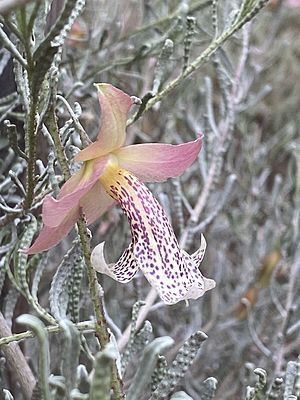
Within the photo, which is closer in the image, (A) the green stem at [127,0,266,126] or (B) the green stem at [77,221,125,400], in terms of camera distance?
(B) the green stem at [77,221,125,400]

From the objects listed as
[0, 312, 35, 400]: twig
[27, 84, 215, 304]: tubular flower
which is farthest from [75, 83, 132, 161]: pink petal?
Answer: [0, 312, 35, 400]: twig

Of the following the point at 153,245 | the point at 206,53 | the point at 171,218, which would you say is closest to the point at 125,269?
Answer: the point at 153,245

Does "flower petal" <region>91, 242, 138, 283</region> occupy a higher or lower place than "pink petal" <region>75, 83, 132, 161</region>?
lower

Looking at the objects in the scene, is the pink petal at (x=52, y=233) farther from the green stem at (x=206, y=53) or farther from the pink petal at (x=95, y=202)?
the green stem at (x=206, y=53)

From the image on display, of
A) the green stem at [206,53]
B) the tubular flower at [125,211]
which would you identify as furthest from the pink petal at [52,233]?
the green stem at [206,53]

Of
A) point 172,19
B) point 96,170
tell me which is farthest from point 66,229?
point 172,19

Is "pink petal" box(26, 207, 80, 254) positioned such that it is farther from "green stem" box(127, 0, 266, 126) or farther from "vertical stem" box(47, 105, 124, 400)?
"green stem" box(127, 0, 266, 126)

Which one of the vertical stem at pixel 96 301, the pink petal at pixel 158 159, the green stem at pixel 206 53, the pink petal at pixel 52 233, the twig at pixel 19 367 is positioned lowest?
the twig at pixel 19 367

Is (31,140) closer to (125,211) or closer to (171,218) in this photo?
(125,211)
